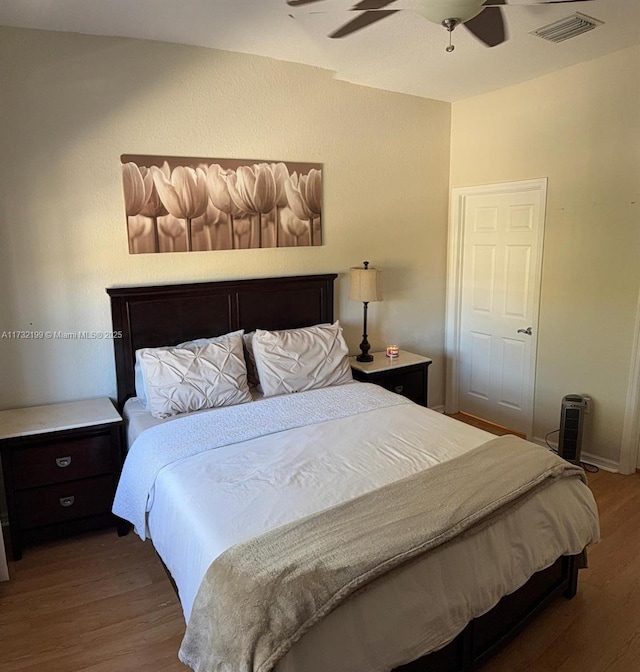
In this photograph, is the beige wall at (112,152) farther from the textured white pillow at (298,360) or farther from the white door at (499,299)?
the white door at (499,299)

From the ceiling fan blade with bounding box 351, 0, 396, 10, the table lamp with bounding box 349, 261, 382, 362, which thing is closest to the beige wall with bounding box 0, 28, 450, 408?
the table lamp with bounding box 349, 261, 382, 362

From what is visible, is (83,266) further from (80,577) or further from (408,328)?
(408,328)

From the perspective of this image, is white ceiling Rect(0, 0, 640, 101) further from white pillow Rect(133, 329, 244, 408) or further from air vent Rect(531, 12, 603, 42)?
white pillow Rect(133, 329, 244, 408)

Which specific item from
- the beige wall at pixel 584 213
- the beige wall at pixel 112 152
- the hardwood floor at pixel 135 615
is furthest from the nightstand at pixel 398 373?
the hardwood floor at pixel 135 615

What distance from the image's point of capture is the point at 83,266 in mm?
3061

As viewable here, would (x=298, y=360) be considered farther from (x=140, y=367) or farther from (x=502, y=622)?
(x=502, y=622)

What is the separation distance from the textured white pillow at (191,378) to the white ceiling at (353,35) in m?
1.74

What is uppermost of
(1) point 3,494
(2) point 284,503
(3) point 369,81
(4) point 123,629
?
(3) point 369,81

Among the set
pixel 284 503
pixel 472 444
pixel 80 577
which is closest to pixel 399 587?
pixel 284 503

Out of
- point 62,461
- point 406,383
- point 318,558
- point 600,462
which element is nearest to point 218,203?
point 62,461

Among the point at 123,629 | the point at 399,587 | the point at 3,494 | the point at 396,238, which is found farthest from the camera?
the point at 396,238

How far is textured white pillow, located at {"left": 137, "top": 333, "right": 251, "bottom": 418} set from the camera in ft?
9.45

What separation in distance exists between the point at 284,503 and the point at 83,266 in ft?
6.35

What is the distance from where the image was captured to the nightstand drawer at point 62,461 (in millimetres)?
2693
